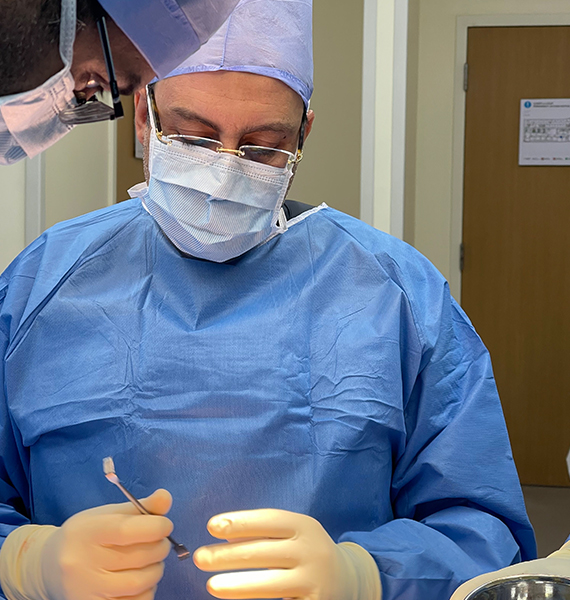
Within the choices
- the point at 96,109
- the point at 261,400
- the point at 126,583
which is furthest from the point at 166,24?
the point at 126,583

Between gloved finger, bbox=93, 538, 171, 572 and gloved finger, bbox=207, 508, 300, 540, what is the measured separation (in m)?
0.08

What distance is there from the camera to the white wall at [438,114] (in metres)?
3.53

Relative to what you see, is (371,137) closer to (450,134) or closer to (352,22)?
(352,22)

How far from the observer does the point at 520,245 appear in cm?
360

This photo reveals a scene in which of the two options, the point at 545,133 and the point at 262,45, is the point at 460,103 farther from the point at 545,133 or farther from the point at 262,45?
the point at 262,45

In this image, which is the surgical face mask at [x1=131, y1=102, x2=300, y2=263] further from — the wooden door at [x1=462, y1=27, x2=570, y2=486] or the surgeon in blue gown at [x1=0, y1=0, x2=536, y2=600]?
the wooden door at [x1=462, y1=27, x2=570, y2=486]

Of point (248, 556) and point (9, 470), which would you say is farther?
point (9, 470)

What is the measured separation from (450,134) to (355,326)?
109 inches

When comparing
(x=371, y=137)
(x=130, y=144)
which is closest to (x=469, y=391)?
(x=371, y=137)

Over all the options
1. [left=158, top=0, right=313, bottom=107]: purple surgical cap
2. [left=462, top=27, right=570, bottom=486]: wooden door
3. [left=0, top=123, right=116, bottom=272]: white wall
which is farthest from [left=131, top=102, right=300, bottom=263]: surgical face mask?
[left=462, top=27, right=570, bottom=486]: wooden door

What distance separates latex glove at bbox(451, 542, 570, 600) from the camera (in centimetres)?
68

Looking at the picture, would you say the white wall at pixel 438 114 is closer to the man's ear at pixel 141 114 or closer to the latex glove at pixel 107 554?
the man's ear at pixel 141 114

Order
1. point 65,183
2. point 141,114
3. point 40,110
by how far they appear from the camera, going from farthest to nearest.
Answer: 1. point 65,183
2. point 141,114
3. point 40,110

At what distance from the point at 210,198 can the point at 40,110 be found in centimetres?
43
